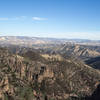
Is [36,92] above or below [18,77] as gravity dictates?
below

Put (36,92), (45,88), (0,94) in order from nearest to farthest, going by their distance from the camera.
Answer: (0,94) < (36,92) < (45,88)

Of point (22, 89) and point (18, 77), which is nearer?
point (22, 89)

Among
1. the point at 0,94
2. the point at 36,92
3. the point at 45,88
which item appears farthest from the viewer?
the point at 45,88

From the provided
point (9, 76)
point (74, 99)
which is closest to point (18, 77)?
point (9, 76)

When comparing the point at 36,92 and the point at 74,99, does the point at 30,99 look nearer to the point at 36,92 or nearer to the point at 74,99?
the point at 36,92

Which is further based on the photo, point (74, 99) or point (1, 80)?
point (74, 99)

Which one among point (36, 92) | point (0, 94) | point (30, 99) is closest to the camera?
point (0, 94)

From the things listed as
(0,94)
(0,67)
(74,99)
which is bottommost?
(74,99)

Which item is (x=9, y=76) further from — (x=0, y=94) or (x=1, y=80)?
(x=0, y=94)

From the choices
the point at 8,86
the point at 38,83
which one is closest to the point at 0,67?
the point at 8,86
